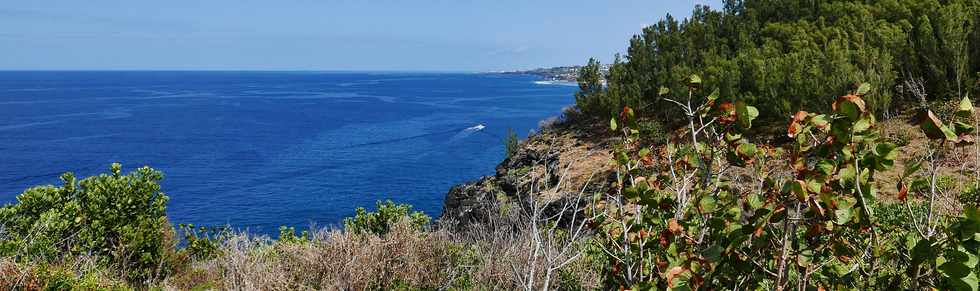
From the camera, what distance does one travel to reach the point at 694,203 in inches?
151

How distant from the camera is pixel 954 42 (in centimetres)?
2356

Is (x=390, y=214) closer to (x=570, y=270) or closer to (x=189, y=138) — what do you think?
(x=570, y=270)

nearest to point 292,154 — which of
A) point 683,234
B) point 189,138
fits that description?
point 189,138

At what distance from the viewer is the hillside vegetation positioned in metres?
3.19

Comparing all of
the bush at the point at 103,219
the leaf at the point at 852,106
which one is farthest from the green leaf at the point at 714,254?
the bush at the point at 103,219

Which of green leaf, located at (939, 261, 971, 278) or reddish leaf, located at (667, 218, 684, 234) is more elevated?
green leaf, located at (939, 261, 971, 278)

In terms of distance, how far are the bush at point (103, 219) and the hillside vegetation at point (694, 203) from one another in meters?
0.05

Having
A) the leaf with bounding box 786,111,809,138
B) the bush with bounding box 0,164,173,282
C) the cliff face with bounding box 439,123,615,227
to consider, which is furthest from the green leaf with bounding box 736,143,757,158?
the cliff face with bounding box 439,123,615,227

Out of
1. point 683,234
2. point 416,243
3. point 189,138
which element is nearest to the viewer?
point 683,234

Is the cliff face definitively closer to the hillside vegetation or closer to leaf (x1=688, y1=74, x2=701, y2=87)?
the hillside vegetation

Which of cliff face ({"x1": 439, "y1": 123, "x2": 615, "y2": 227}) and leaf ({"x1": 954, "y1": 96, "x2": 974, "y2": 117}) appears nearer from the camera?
leaf ({"x1": 954, "y1": 96, "x2": 974, "y2": 117})

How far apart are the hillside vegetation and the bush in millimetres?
46

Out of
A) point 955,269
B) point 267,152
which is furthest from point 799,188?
point 267,152

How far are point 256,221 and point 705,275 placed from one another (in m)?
39.3
